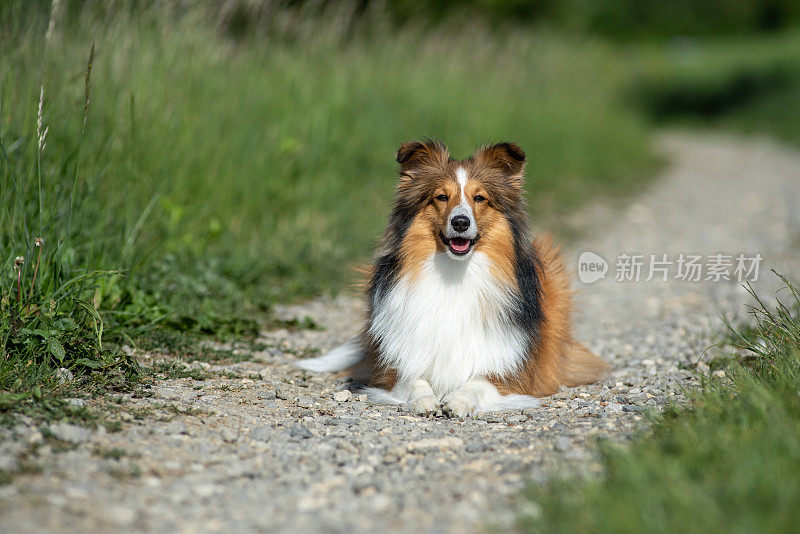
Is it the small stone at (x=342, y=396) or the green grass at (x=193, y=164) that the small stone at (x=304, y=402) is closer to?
the small stone at (x=342, y=396)

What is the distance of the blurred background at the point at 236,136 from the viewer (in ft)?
16.3

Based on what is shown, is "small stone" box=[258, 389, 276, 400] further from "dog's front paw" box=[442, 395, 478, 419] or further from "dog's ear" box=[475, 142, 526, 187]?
"dog's ear" box=[475, 142, 526, 187]

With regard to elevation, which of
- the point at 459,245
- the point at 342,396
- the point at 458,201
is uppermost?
the point at 458,201

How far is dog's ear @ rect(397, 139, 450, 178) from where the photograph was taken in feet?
14.8

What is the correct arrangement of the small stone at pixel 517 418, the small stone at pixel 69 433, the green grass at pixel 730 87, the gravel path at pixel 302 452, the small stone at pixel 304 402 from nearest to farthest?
1. the gravel path at pixel 302 452
2. the small stone at pixel 69 433
3. the small stone at pixel 517 418
4. the small stone at pixel 304 402
5. the green grass at pixel 730 87

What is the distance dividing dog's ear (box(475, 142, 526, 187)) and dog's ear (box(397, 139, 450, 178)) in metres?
0.22

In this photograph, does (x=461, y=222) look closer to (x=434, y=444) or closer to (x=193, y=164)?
(x=434, y=444)

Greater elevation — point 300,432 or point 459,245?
point 459,245

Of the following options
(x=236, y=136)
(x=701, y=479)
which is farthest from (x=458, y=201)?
(x=236, y=136)

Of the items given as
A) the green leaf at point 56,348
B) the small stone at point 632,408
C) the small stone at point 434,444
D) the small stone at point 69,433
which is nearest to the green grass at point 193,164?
the green leaf at point 56,348

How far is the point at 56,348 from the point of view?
3.85m

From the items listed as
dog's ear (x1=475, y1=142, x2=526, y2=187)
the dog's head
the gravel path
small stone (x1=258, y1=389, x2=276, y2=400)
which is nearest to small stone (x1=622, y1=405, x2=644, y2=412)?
the gravel path

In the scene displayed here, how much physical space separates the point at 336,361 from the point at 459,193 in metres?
1.49

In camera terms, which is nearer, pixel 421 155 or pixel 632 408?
pixel 632 408
